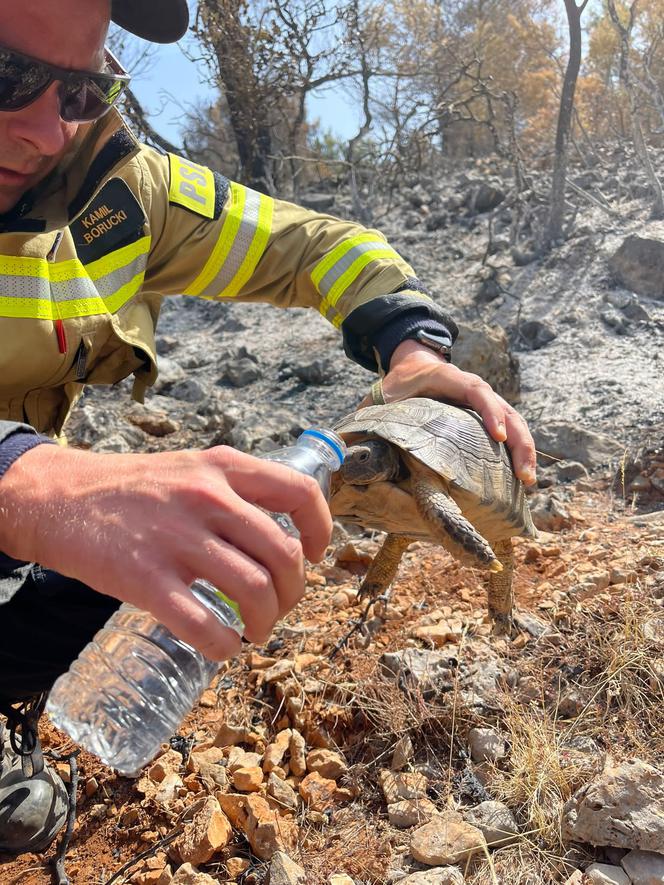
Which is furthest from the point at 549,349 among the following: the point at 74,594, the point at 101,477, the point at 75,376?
the point at 101,477

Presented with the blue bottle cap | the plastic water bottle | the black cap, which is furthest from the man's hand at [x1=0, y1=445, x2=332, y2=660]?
the black cap

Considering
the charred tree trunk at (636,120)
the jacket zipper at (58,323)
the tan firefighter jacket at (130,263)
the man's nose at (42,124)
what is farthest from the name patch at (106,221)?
the charred tree trunk at (636,120)

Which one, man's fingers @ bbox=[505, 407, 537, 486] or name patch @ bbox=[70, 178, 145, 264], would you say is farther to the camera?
name patch @ bbox=[70, 178, 145, 264]

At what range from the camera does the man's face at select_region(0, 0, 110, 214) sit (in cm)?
174

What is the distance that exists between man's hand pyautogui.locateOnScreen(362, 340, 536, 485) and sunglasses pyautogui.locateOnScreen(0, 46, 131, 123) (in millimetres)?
1139

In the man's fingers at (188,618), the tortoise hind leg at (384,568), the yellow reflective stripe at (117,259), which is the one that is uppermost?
the yellow reflective stripe at (117,259)

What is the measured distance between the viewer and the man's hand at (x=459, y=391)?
→ 6.77ft

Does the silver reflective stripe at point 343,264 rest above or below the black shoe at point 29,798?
above

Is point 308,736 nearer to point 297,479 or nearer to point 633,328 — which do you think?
point 297,479

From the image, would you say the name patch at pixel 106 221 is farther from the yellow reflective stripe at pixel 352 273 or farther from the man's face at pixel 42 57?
the yellow reflective stripe at pixel 352 273

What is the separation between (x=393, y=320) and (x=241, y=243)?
722mm

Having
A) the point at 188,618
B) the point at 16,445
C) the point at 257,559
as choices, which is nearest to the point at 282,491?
the point at 257,559

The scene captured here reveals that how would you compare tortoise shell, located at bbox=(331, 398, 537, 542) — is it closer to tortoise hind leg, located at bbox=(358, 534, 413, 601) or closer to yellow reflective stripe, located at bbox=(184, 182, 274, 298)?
tortoise hind leg, located at bbox=(358, 534, 413, 601)

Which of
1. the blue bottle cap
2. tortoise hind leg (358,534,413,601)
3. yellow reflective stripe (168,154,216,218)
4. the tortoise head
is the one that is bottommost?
tortoise hind leg (358,534,413,601)
